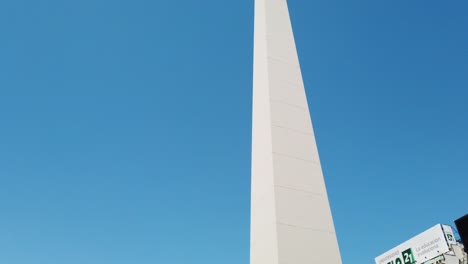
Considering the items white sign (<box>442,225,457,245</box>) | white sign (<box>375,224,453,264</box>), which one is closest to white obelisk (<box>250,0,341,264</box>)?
white sign (<box>375,224,453,264</box>)

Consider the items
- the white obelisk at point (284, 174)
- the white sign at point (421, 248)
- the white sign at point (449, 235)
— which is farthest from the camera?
the white sign at point (421, 248)

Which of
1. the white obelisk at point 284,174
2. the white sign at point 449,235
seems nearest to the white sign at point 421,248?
the white sign at point 449,235

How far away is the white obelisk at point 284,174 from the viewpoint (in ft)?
19.9

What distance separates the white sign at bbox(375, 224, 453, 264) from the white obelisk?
5371 cm

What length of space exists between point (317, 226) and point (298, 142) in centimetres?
204

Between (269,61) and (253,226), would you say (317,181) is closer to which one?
(253,226)

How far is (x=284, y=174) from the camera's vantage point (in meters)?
7.01

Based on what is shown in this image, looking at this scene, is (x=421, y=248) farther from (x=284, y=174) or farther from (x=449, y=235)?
(x=284, y=174)

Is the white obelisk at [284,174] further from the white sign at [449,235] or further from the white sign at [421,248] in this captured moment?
the white sign at [449,235]

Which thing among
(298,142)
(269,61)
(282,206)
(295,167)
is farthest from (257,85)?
(282,206)

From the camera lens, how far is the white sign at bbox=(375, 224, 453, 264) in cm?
5291

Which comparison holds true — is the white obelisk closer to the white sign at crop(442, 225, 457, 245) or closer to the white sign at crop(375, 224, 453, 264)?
the white sign at crop(375, 224, 453, 264)

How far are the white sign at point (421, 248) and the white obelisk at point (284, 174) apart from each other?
53710 millimetres

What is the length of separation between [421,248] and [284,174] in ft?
194
